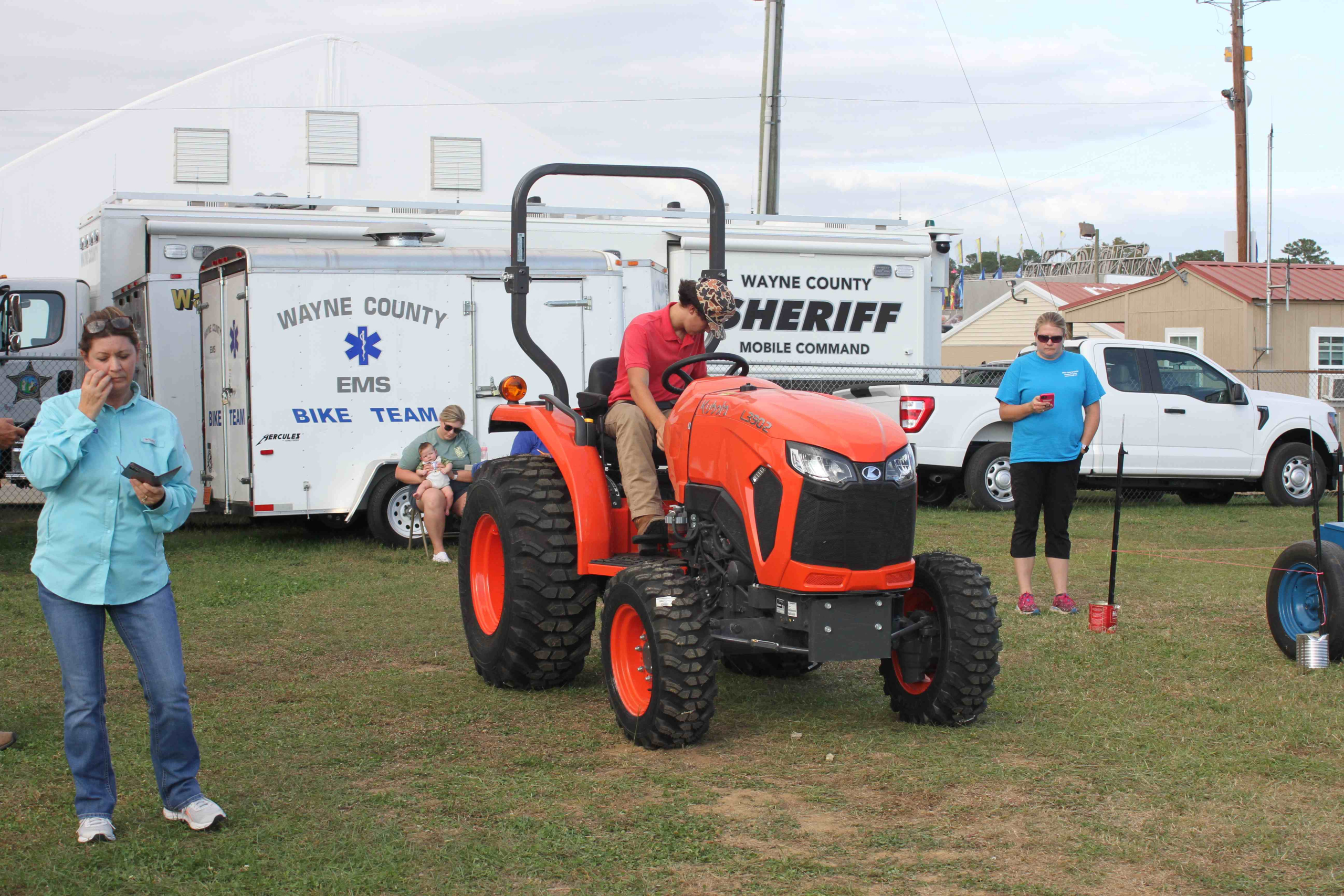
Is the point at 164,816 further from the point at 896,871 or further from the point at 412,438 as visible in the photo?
the point at 412,438

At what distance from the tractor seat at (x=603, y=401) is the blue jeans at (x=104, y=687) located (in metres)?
2.31

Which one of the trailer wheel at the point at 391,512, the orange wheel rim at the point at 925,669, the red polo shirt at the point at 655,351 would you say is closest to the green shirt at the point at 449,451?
the trailer wheel at the point at 391,512

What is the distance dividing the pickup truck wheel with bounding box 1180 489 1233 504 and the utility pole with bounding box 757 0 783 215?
8.32 metres

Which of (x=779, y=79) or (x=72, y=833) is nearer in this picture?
(x=72, y=833)

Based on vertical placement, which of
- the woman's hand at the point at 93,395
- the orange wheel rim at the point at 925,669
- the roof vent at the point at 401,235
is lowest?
the orange wheel rim at the point at 925,669

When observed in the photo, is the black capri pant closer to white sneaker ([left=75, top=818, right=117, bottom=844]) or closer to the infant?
the infant

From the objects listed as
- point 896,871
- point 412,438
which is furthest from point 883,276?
point 896,871

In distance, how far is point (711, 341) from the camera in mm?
6227

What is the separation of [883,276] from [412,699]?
10.8 metres

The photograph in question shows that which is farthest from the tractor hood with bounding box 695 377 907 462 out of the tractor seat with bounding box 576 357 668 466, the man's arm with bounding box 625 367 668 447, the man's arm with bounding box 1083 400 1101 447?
the man's arm with bounding box 1083 400 1101 447

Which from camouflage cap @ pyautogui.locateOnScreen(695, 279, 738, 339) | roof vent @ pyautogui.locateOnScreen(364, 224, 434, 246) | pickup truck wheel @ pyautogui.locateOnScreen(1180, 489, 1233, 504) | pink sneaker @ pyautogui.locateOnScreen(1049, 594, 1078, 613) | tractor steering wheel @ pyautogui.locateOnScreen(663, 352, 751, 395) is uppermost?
roof vent @ pyautogui.locateOnScreen(364, 224, 434, 246)

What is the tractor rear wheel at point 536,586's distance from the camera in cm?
596

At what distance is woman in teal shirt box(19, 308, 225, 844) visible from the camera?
4031mm

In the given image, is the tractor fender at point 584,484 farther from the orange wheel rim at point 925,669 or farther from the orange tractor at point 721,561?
the orange wheel rim at point 925,669
